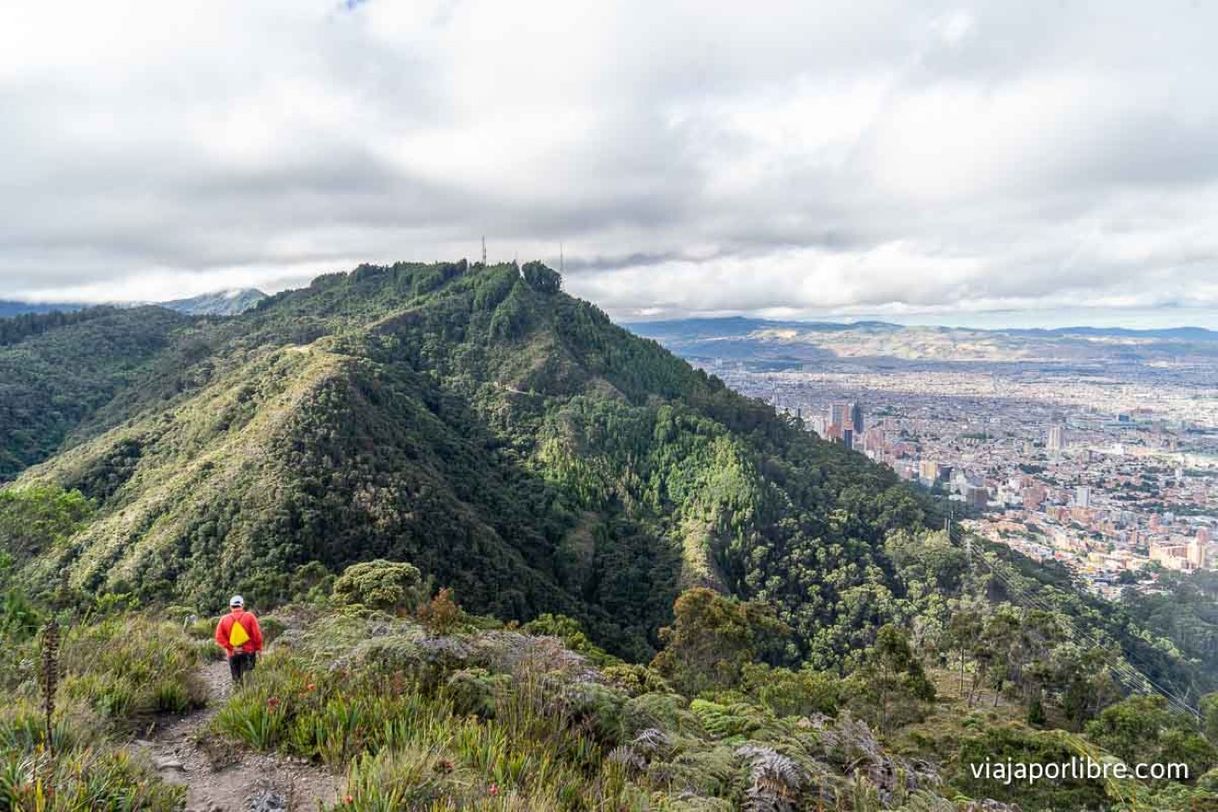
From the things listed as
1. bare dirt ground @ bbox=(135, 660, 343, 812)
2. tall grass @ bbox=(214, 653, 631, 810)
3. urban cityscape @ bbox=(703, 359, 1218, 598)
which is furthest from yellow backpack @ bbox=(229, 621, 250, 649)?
urban cityscape @ bbox=(703, 359, 1218, 598)

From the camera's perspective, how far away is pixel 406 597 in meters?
18.4

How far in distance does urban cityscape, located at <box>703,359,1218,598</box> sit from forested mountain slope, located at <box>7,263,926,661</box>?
18740 mm

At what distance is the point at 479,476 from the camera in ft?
151

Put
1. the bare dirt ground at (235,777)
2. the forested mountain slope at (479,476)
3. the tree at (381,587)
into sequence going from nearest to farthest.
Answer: the bare dirt ground at (235,777), the tree at (381,587), the forested mountain slope at (479,476)

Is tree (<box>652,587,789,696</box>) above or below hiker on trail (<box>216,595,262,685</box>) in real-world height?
below

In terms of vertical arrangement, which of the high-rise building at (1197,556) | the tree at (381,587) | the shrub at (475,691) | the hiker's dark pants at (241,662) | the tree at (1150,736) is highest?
the shrub at (475,691)

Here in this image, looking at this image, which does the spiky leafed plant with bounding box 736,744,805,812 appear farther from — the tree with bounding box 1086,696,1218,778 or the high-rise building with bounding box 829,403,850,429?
the high-rise building with bounding box 829,403,850,429

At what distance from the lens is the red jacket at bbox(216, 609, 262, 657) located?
656 cm

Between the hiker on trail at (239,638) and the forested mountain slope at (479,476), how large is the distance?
29.0 feet

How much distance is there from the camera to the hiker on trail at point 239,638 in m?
6.55

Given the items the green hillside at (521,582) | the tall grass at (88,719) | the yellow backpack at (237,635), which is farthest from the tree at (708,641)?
the tall grass at (88,719)

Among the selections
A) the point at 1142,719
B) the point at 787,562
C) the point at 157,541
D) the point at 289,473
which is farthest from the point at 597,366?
the point at 1142,719

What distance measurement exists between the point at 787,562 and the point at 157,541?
1544 inches

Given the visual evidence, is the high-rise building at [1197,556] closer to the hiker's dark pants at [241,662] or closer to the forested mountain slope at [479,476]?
the forested mountain slope at [479,476]
